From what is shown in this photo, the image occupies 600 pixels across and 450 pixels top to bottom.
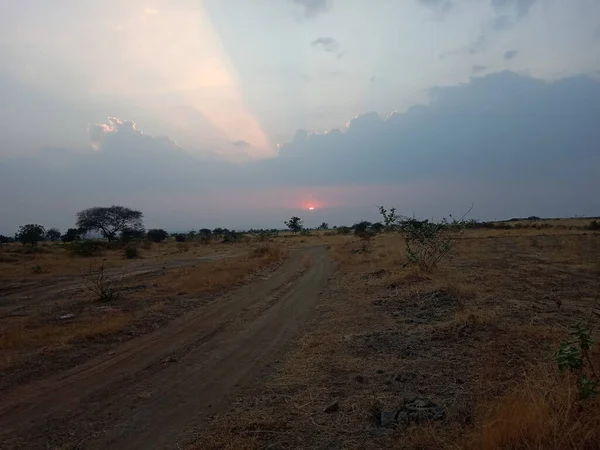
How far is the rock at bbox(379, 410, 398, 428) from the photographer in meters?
4.75

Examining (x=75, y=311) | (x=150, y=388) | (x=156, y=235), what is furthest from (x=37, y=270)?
(x=156, y=235)

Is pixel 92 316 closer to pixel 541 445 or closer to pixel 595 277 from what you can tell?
pixel 541 445

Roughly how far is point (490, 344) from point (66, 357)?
7.86m

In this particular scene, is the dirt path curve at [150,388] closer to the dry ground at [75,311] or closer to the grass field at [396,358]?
the grass field at [396,358]

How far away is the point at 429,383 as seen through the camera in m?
5.82

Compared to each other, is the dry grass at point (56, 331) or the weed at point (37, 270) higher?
the weed at point (37, 270)

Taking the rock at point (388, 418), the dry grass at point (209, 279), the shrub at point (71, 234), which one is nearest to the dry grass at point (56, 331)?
the dry grass at point (209, 279)

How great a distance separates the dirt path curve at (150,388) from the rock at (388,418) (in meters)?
2.15

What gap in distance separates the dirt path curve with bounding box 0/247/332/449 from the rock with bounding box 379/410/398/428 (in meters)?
2.15

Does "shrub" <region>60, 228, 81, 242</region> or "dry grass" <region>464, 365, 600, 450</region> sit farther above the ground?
"shrub" <region>60, 228, 81, 242</region>

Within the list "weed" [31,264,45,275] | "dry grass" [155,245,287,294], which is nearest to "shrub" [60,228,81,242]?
"weed" [31,264,45,275]

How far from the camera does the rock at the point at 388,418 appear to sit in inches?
187

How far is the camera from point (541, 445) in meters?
3.42

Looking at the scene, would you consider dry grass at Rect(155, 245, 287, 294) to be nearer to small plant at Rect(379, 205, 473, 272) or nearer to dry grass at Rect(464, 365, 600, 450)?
small plant at Rect(379, 205, 473, 272)
